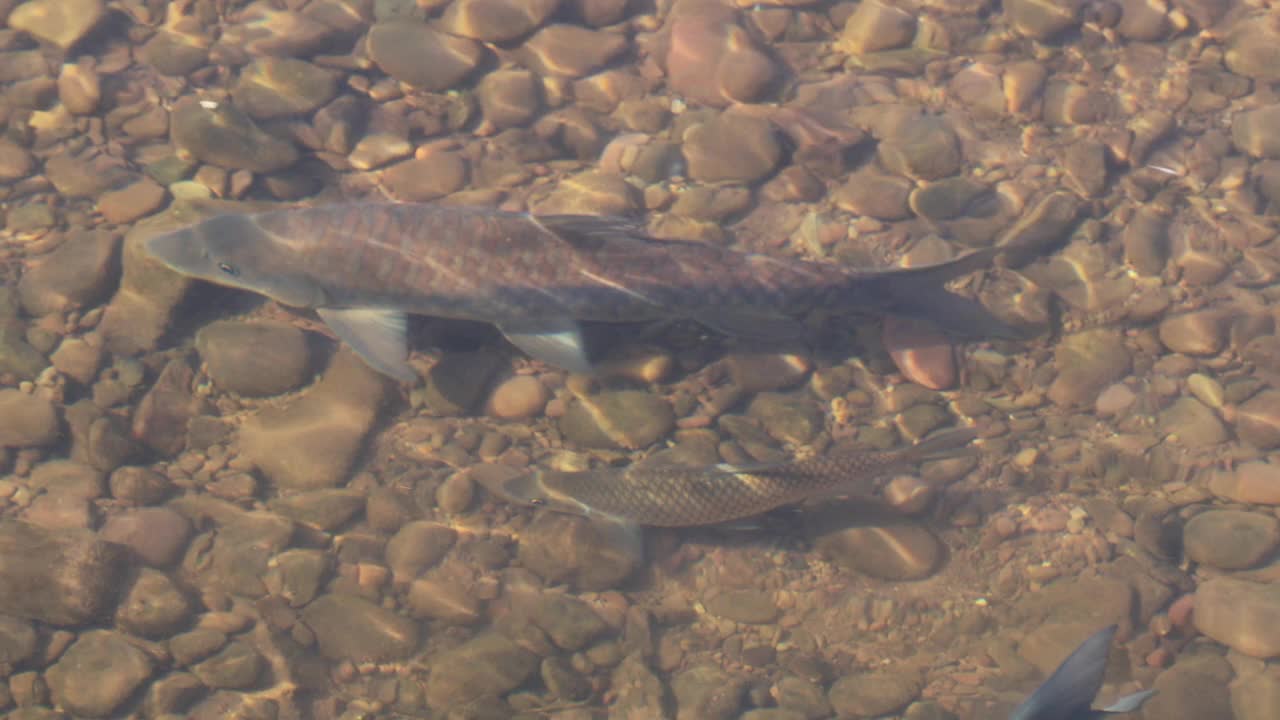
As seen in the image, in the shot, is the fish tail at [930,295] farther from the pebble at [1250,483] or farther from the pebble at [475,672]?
the pebble at [475,672]

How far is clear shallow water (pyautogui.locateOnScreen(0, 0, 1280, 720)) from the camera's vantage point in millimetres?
4930

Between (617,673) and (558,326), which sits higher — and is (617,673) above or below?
below

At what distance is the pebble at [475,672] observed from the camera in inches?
186

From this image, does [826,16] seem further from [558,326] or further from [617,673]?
[617,673]

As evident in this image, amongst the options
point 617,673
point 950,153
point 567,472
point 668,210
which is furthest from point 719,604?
point 950,153

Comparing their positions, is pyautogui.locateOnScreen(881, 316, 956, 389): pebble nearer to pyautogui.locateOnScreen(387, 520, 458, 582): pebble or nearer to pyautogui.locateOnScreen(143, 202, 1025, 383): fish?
pyautogui.locateOnScreen(143, 202, 1025, 383): fish

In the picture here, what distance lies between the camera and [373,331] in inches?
211

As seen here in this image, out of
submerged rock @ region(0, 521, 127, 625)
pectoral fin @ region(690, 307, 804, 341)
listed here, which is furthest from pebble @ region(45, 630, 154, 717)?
pectoral fin @ region(690, 307, 804, 341)

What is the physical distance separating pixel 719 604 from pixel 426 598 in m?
1.66

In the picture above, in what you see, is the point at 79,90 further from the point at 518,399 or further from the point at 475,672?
the point at 475,672

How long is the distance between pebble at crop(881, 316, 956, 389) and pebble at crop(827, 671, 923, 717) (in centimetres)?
188

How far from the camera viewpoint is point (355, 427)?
5469mm

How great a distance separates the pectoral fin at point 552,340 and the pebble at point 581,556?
92 centimetres

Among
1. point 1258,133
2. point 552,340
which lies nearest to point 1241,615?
point 1258,133
